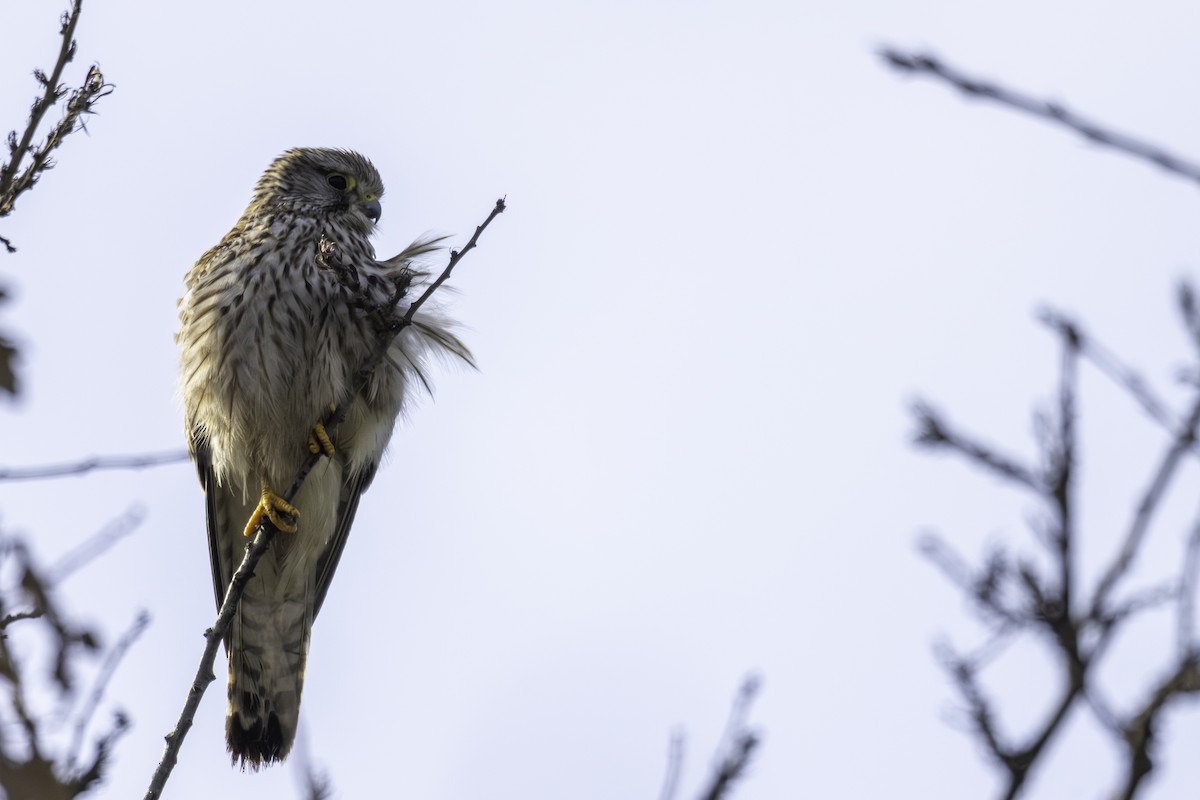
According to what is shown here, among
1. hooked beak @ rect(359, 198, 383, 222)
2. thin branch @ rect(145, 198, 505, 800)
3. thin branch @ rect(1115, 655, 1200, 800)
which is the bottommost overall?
thin branch @ rect(1115, 655, 1200, 800)

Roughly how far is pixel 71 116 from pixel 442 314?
6.93 ft

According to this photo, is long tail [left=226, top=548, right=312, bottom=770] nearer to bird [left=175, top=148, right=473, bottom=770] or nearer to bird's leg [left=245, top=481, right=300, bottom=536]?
bird [left=175, top=148, right=473, bottom=770]

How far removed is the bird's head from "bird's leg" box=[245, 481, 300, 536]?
1.39 metres

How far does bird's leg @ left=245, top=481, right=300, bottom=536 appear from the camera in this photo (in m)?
4.80

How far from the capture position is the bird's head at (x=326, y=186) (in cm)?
593

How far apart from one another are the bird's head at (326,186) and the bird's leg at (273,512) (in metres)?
1.39

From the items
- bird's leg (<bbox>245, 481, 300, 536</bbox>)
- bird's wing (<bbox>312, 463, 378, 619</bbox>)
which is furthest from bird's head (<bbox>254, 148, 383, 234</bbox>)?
bird's leg (<bbox>245, 481, 300, 536</bbox>)

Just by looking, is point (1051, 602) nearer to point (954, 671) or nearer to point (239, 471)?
point (954, 671)

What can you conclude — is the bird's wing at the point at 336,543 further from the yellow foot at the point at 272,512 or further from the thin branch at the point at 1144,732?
the thin branch at the point at 1144,732

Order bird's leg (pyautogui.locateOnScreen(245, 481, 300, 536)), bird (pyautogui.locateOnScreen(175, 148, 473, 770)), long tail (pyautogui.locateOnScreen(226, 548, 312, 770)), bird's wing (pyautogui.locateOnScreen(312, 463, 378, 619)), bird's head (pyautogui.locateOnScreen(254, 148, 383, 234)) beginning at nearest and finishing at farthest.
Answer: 1. bird's leg (pyautogui.locateOnScreen(245, 481, 300, 536))
2. bird (pyautogui.locateOnScreen(175, 148, 473, 770))
3. long tail (pyautogui.locateOnScreen(226, 548, 312, 770))
4. bird's wing (pyautogui.locateOnScreen(312, 463, 378, 619))
5. bird's head (pyautogui.locateOnScreen(254, 148, 383, 234))

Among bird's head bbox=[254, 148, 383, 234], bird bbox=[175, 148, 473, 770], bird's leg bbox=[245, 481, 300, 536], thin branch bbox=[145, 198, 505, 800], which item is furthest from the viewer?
bird's head bbox=[254, 148, 383, 234]

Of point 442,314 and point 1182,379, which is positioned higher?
point 442,314

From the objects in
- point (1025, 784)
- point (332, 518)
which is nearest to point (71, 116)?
point (332, 518)

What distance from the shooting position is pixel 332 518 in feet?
17.9
